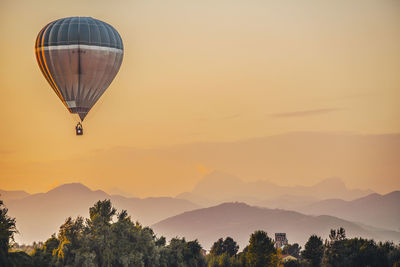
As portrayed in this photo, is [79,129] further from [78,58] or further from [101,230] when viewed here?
[101,230]

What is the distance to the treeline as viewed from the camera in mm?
91062

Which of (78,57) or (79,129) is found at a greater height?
(78,57)

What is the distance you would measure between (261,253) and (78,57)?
167 ft

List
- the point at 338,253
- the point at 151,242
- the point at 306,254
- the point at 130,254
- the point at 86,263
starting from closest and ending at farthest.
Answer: the point at 86,263, the point at 130,254, the point at 151,242, the point at 338,253, the point at 306,254


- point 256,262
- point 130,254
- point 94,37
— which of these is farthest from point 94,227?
point 256,262

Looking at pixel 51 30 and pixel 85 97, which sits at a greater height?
pixel 51 30

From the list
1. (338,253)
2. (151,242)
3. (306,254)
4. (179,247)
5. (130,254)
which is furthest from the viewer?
(306,254)

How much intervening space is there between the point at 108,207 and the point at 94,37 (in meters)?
28.4

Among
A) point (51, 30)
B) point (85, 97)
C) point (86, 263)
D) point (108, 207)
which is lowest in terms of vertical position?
point (86, 263)

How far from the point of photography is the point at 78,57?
91125 mm

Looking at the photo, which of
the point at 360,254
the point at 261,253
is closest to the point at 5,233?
the point at 261,253

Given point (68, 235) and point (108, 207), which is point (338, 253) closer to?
point (108, 207)

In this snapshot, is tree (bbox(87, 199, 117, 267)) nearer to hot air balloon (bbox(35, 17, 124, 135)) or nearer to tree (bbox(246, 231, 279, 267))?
hot air balloon (bbox(35, 17, 124, 135))

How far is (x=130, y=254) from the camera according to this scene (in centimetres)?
9944
